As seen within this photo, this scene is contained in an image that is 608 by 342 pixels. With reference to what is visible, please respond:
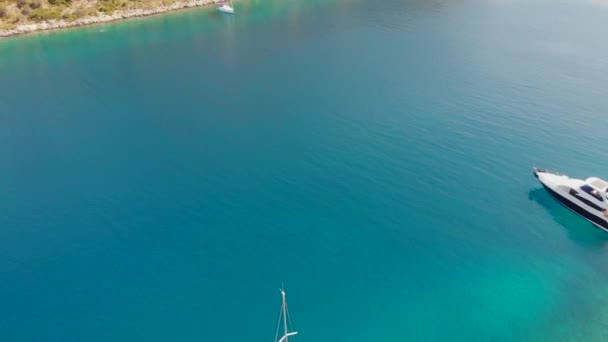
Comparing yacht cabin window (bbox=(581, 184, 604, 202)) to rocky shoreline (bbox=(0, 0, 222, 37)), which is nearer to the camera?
yacht cabin window (bbox=(581, 184, 604, 202))

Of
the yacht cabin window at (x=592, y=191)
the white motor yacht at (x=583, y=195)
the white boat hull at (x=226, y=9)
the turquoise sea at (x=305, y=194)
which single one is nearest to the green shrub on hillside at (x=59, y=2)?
the turquoise sea at (x=305, y=194)

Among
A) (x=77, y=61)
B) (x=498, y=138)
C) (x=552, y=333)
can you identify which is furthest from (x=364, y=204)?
(x=77, y=61)

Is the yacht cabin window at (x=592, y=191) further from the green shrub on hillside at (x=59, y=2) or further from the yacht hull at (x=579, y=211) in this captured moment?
the green shrub on hillside at (x=59, y=2)

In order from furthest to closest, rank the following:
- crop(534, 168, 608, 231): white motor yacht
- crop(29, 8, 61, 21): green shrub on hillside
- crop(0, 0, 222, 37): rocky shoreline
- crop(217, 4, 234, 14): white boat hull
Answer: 1. crop(217, 4, 234, 14): white boat hull
2. crop(29, 8, 61, 21): green shrub on hillside
3. crop(0, 0, 222, 37): rocky shoreline
4. crop(534, 168, 608, 231): white motor yacht

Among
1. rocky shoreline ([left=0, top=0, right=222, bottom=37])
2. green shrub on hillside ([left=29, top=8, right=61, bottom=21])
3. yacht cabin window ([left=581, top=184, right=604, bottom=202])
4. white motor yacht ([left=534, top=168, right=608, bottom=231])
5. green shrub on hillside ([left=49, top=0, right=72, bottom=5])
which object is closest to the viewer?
white motor yacht ([left=534, top=168, right=608, bottom=231])

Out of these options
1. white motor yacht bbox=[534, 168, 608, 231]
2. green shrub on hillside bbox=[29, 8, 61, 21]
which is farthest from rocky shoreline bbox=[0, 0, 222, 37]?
white motor yacht bbox=[534, 168, 608, 231]

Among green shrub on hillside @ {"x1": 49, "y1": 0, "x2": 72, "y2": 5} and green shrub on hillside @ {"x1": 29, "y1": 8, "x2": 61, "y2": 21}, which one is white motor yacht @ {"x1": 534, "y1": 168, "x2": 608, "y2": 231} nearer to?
green shrub on hillside @ {"x1": 29, "y1": 8, "x2": 61, "y2": 21}
